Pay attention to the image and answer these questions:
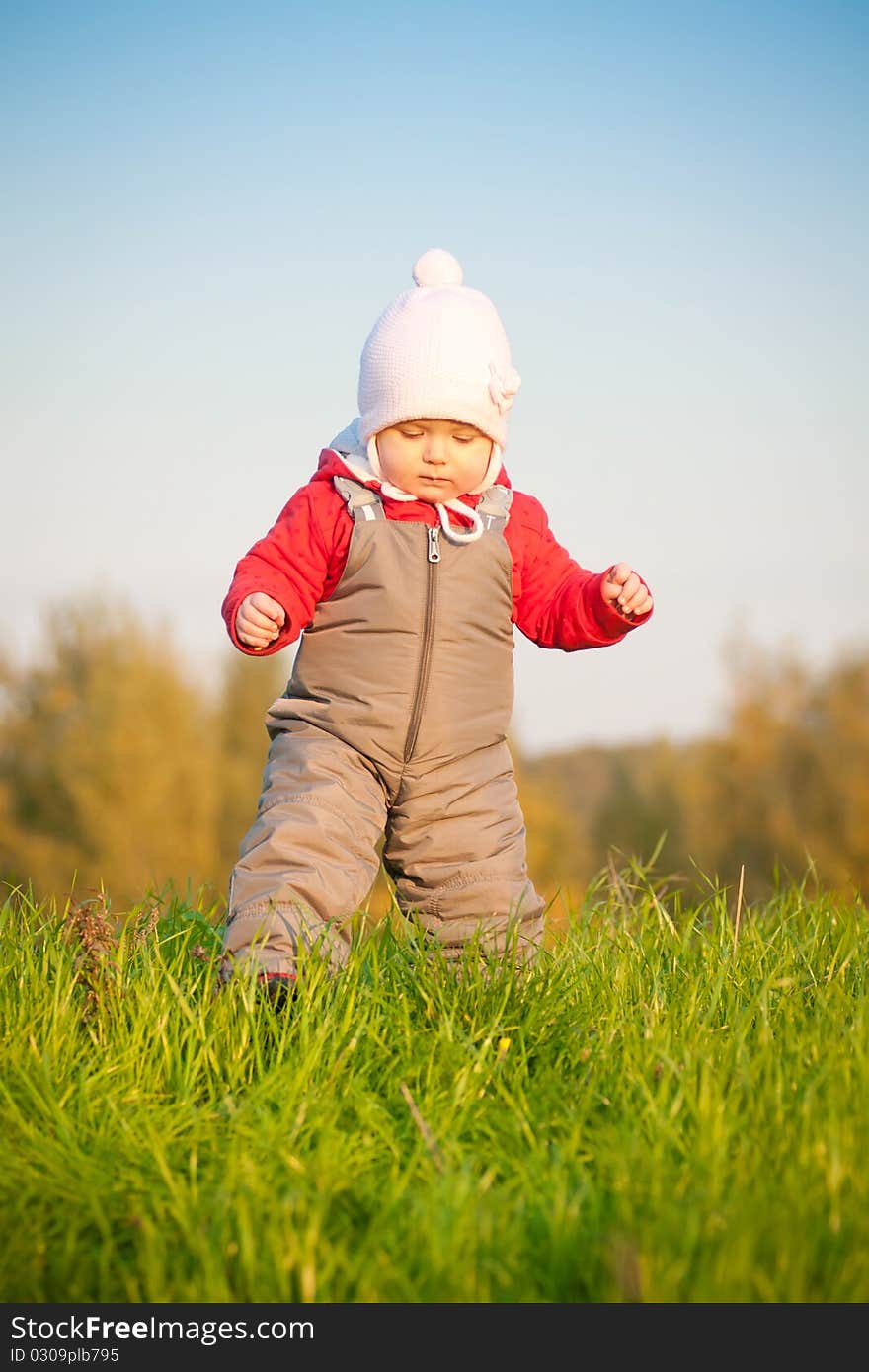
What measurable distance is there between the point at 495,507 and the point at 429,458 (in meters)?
0.27

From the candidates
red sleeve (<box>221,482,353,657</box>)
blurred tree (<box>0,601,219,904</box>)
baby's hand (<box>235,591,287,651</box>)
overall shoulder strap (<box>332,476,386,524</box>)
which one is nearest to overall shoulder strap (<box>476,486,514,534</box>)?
Result: overall shoulder strap (<box>332,476,386,524</box>)

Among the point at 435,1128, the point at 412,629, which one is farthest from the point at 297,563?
the point at 435,1128

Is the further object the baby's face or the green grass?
the baby's face

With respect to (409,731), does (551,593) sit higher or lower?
higher

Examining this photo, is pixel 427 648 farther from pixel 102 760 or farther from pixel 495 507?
pixel 102 760

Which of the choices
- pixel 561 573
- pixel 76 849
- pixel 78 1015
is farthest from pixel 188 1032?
pixel 76 849

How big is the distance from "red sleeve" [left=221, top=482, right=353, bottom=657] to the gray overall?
0.18 feet

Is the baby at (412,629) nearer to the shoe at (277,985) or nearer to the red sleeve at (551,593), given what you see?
the red sleeve at (551,593)

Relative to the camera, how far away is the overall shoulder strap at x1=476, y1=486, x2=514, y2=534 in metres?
4.00

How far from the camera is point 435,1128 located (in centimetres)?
239

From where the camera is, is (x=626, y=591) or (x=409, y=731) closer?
(x=409, y=731)

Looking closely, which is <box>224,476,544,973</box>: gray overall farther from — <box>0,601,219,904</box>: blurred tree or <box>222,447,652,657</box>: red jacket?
A: <box>0,601,219,904</box>: blurred tree

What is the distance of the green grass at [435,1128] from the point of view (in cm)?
190

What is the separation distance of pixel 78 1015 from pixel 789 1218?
155 cm
